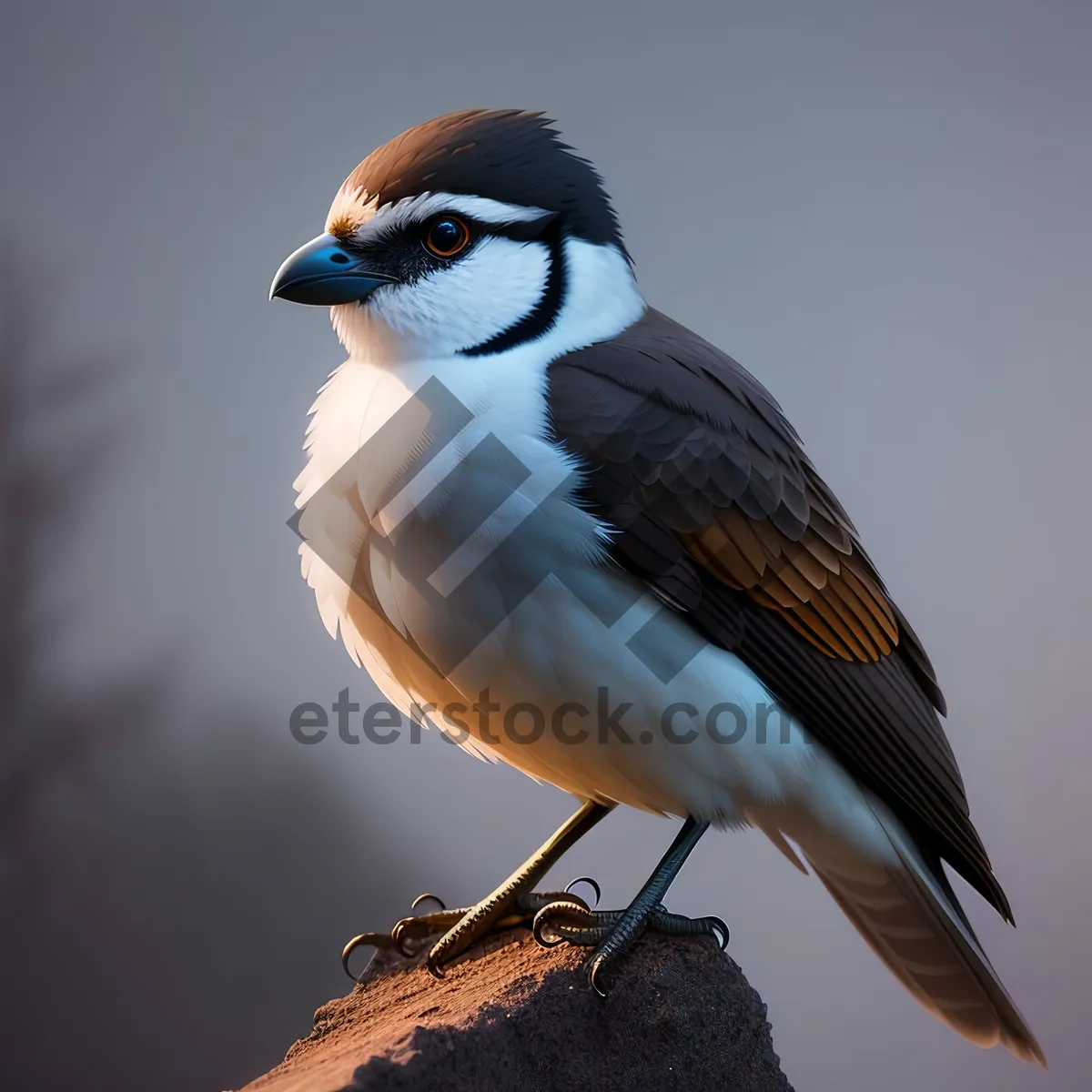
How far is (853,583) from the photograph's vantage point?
1.65 meters

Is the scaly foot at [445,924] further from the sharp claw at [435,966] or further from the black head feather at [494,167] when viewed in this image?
the black head feather at [494,167]

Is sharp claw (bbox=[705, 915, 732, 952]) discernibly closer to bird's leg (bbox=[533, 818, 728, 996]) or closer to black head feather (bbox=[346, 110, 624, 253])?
bird's leg (bbox=[533, 818, 728, 996])

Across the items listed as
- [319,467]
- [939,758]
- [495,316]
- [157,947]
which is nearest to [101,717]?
[157,947]

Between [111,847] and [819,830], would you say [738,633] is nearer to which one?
Result: [819,830]

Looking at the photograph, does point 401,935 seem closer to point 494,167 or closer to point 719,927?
point 719,927

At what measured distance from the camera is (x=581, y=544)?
1437mm

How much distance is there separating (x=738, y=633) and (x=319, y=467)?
59cm

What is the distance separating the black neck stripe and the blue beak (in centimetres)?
15

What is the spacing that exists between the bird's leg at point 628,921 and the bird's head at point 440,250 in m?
0.71

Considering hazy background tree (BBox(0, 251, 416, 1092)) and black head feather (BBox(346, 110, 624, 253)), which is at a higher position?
black head feather (BBox(346, 110, 624, 253))

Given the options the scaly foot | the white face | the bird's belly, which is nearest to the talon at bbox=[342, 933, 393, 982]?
the scaly foot

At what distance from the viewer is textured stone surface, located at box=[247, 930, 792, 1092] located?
52.2 inches

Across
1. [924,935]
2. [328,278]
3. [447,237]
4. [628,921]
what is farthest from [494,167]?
[924,935]

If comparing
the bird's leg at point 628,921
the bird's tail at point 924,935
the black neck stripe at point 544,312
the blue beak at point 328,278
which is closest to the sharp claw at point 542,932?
the bird's leg at point 628,921
